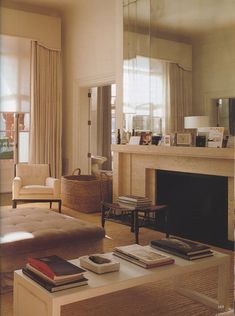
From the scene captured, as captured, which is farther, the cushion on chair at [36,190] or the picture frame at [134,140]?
the cushion on chair at [36,190]

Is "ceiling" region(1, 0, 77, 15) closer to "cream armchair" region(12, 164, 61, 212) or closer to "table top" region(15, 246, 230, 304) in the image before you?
"cream armchair" region(12, 164, 61, 212)

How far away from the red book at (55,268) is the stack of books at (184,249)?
62 cm

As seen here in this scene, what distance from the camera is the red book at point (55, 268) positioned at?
1.65 meters

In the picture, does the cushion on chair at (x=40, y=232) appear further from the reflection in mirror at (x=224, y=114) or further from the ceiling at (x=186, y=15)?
the ceiling at (x=186, y=15)

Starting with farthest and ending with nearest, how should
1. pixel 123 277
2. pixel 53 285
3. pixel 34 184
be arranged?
1. pixel 34 184
2. pixel 123 277
3. pixel 53 285

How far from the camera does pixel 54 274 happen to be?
164cm

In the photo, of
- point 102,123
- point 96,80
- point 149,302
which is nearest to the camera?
point 149,302

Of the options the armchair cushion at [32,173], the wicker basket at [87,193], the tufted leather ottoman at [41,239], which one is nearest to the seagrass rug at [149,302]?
the tufted leather ottoman at [41,239]

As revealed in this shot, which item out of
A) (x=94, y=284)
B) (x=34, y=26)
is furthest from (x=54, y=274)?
(x=34, y=26)

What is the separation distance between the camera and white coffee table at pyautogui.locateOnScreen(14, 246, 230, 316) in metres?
1.60

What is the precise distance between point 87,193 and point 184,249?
302 centimetres

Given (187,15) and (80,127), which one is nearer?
(187,15)

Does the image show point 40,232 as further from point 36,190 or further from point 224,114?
point 36,190

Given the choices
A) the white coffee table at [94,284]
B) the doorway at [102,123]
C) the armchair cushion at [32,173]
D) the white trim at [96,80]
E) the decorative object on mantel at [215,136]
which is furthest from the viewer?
the doorway at [102,123]
